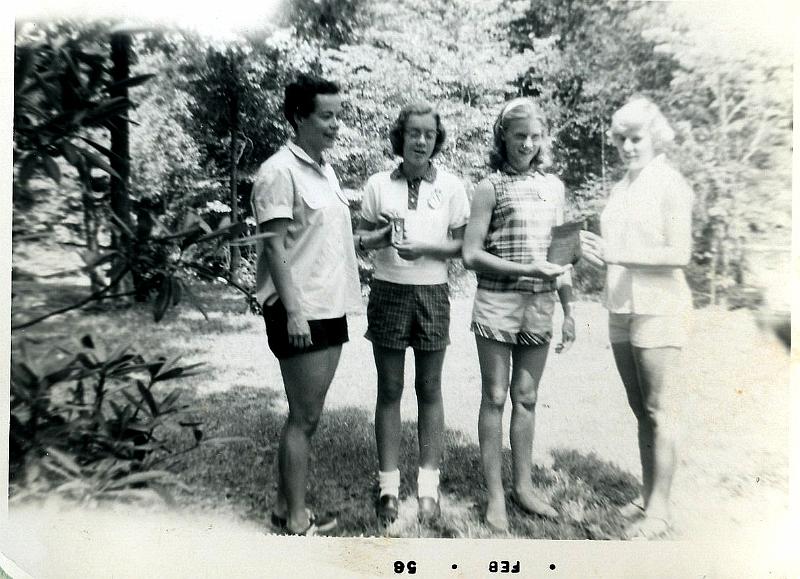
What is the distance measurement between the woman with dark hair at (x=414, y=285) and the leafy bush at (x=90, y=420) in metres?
0.82

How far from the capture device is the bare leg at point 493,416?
10.6 feet

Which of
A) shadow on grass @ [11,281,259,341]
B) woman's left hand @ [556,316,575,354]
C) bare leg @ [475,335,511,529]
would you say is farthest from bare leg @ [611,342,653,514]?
shadow on grass @ [11,281,259,341]

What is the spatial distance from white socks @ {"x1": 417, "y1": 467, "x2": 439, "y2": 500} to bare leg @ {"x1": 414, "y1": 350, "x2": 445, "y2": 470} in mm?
22

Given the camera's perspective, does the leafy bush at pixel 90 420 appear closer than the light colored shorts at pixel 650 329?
Yes

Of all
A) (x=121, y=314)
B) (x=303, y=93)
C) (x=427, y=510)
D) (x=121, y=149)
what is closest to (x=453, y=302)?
(x=427, y=510)

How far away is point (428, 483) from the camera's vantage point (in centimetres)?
325

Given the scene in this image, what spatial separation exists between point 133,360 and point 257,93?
1.24 m

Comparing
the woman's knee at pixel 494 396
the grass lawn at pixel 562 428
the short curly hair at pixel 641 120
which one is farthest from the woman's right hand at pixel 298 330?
the short curly hair at pixel 641 120

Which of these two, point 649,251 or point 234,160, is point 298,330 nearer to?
point 234,160

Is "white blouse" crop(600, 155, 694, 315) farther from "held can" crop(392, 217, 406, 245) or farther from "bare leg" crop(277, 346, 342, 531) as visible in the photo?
"bare leg" crop(277, 346, 342, 531)

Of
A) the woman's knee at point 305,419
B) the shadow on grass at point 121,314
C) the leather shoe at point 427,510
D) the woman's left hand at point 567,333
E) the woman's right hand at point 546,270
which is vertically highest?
the woman's right hand at point 546,270

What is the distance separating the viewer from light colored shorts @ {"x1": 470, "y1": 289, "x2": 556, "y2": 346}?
10.5ft

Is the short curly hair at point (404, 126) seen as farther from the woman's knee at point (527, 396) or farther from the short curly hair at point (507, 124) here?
the woman's knee at point (527, 396)

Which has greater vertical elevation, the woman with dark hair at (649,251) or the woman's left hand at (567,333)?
the woman with dark hair at (649,251)
